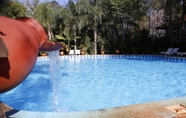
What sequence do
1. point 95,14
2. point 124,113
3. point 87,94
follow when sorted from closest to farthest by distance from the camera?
point 124,113, point 87,94, point 95,14

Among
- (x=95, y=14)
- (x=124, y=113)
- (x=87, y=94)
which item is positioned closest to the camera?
(x=124, y=113)

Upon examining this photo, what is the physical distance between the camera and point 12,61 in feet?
2.63

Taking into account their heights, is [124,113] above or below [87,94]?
above

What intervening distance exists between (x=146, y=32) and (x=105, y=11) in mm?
5451

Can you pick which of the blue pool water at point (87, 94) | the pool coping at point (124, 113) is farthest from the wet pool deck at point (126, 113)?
the blue pool water at point (87, 94)

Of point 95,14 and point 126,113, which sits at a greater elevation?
point 95,14

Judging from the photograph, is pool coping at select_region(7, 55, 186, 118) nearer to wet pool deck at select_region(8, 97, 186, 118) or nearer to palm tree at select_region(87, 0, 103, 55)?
wet pool deck at select_region(8, 97, 186, 118)

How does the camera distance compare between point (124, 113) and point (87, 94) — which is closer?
point (124, 113)

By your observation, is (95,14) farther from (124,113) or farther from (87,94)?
(124,113)

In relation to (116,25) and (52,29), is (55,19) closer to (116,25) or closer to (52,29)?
(52,29)

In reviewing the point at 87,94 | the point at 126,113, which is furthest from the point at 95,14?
the point at 126,113

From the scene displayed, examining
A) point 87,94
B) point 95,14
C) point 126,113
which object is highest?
point 95,14

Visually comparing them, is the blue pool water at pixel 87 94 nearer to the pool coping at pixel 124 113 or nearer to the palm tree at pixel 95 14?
the pool coping at pixel 124 113

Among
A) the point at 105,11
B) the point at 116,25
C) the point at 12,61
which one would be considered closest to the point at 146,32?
the point at 116,25
